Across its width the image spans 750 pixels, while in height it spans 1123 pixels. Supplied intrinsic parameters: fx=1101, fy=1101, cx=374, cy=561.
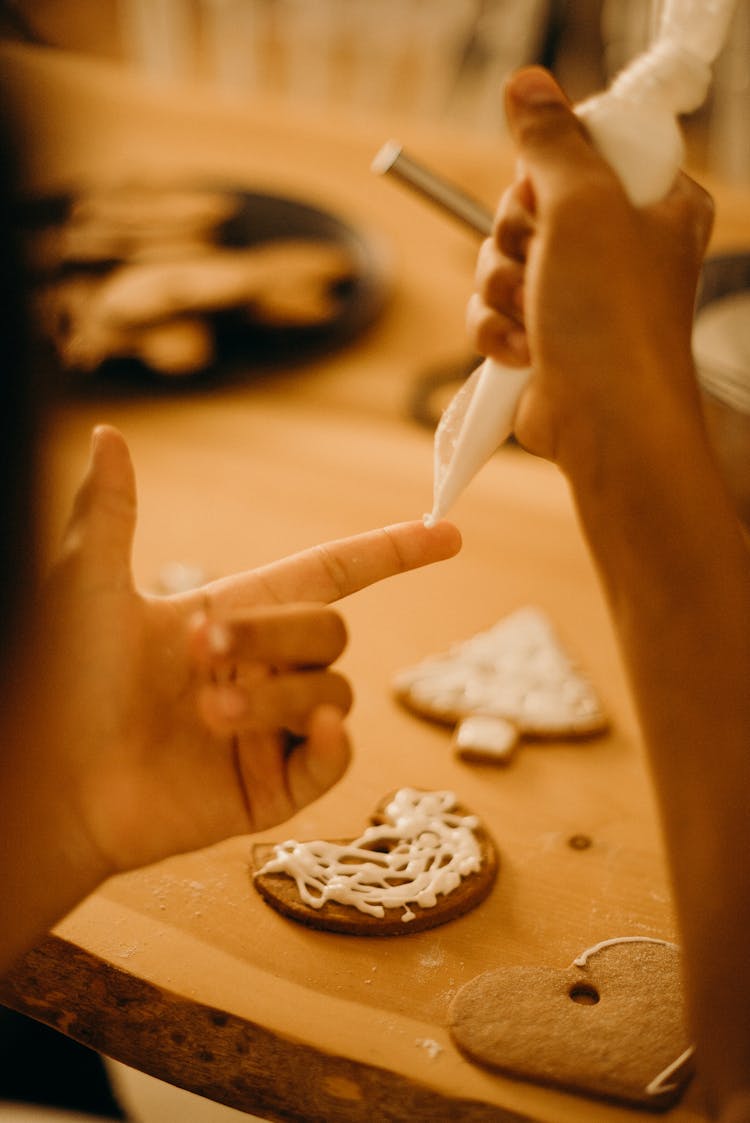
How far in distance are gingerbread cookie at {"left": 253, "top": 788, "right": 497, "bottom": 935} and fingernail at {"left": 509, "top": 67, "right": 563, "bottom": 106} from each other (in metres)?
0.52

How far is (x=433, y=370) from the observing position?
5.28 feet

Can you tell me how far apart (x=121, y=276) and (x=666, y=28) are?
1.13 metres

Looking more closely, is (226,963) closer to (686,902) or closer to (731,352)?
(686,902)

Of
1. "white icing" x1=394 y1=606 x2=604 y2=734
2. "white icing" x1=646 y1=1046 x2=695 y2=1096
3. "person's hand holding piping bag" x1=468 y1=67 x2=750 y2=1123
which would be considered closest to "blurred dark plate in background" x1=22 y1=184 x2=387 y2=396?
"white icing" x1=394 y1=606 x2=604 y2=734

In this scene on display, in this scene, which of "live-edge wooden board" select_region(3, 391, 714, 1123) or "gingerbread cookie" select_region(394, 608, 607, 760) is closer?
"live-edge wooden board" select_region(3, 391, 714, 1123)

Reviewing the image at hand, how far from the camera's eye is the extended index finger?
80 centimetres

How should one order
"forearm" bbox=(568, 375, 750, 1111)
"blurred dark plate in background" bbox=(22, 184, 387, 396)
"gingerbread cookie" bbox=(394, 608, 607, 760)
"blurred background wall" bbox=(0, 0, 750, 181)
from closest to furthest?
1. "forearm" bbox=(568, 375, 750, 1111)
2. "gingerbread cookie" bbox=(394, 608, 607, 760)
3. "blurred dark plate in background" bbox=(22, 184, 387, 396)
4. "blurred background wall" bbox=(0, 0, 750, 181)

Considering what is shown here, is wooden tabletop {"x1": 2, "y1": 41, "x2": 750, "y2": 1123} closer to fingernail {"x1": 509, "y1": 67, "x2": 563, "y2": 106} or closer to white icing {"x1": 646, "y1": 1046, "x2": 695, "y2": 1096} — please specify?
white icing {"x1": 646, "y1": 1046, "x2": 695, "y2": 1096}

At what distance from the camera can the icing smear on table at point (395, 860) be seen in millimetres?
774

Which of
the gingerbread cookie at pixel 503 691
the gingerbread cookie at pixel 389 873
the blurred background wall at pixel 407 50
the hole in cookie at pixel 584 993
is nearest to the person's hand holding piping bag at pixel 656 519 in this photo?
the hole in cookie at pixel 584 993

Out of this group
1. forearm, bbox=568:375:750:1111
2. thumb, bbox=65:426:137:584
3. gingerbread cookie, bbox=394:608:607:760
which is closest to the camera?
forearm, bbox=568:375:750:1111

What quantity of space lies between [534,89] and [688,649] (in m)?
0.34

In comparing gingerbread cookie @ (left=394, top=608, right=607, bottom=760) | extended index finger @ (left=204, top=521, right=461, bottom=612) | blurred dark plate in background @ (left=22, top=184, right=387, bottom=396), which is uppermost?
blurred dark plate in background @ (left=22, top=184, right=387, bottom=396)

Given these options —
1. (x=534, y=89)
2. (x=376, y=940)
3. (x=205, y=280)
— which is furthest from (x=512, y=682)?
(x=205, y=280)
